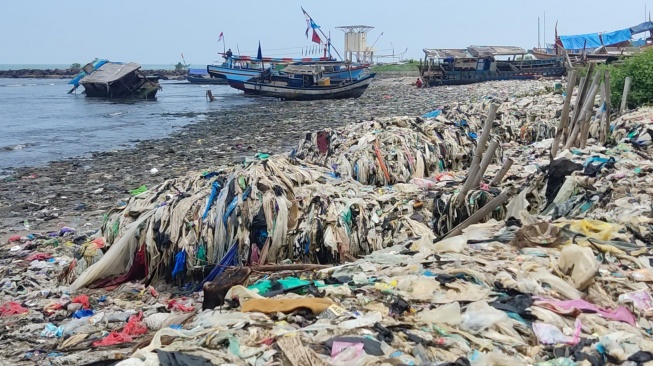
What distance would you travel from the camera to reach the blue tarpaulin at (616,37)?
46.1 metres

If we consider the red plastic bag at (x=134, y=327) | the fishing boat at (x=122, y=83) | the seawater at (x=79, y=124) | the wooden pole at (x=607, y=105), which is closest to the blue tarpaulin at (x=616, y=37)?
the seawater at (x=79, y=124)

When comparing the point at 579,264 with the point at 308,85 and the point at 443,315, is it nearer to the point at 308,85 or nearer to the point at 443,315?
the point at 443,315

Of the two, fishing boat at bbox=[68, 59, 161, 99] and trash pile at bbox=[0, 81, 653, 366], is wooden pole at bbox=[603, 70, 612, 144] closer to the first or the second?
trash pile at bbox=[0, 81, 653, 366]

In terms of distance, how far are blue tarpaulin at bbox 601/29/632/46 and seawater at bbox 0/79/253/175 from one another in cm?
2852

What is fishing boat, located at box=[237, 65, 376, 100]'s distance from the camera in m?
37.5

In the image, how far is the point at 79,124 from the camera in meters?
27.5

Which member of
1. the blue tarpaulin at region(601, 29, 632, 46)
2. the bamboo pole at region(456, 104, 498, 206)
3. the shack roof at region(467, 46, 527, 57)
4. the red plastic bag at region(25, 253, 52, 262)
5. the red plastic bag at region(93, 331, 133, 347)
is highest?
the blue tarpaulin at region(601, 29, 632, 46)

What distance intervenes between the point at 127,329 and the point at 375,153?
5.87 meters

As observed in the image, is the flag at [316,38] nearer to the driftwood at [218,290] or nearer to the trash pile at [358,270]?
the trash pile at [358,270]

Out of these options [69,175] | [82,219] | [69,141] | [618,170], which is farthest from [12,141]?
[618,170]

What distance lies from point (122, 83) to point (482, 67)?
83.1ft

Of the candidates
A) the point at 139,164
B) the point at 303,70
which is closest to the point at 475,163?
the point at 139,164

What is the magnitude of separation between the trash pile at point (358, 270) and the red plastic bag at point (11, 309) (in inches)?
1.0

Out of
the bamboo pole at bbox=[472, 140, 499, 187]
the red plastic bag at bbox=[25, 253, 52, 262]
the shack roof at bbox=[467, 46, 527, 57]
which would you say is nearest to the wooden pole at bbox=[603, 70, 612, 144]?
the bamboo pole at bbox=[472, 140, 499, 187]
